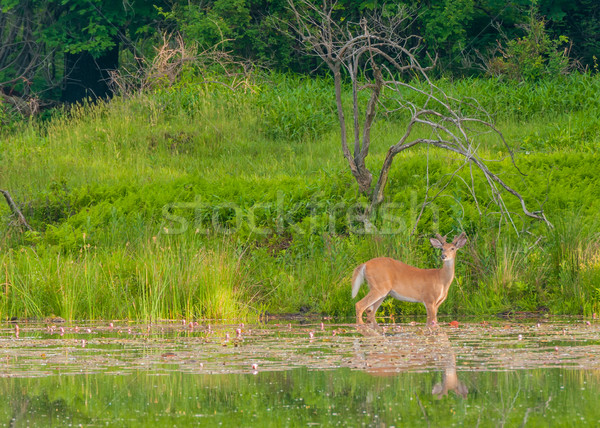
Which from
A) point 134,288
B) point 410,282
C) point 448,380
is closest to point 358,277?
point 410,282

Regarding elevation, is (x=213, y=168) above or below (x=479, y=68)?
below

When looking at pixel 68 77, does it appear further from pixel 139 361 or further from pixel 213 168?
pixel 139 361

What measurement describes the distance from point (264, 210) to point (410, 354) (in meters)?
9.59

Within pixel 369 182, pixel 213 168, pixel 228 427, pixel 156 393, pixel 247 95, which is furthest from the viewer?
pixel 247 95

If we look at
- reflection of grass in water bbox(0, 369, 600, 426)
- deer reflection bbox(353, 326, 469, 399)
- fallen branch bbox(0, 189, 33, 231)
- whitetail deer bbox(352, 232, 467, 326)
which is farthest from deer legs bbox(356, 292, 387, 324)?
fallen branch bbox(0, 189, 33, 231)

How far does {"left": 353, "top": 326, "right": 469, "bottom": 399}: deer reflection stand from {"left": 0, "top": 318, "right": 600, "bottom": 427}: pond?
1 cm

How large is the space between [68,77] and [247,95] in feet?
42.4

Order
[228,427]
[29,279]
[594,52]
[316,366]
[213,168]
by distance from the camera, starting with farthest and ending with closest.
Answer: [594,52]
[213,168]
[29,279]
[316,366]
[228,427]

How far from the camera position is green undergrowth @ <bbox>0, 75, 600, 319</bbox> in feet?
48.3

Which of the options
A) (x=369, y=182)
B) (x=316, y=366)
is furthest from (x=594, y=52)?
(x=316, y=366)

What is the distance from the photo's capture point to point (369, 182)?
18.4m

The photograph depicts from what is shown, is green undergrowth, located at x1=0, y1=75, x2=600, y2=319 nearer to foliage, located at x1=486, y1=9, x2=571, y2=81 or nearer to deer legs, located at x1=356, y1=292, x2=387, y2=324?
foliage, located at x1=486, y1=9, x2=571, y2=81

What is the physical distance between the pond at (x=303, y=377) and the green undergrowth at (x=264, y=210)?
2.75 m

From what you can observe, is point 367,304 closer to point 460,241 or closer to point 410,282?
point 410,282
